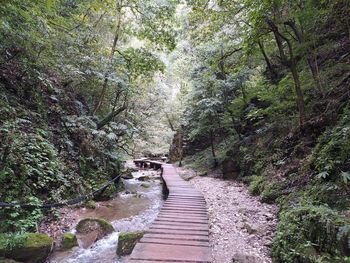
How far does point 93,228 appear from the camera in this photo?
5.91 m

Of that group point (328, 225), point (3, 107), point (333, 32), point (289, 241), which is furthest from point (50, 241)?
point (333, 32)

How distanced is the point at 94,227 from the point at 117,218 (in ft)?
5.05

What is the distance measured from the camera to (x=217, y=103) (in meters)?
11.4

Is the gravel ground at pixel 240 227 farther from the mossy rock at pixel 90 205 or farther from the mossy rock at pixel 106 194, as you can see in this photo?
the mossy rock at pixel 106 194

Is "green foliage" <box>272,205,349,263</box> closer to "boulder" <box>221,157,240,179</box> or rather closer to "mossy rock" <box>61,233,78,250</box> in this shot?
"mossy rock" <box>61,233,78,250</box>

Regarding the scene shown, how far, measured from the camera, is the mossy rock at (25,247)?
4188 mm

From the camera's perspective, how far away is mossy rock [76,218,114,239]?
5857mm

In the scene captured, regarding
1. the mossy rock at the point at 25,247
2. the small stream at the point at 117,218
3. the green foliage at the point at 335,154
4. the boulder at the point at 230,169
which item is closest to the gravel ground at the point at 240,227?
the green foliage at the point at 335,154

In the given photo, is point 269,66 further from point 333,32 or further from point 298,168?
point 298,168

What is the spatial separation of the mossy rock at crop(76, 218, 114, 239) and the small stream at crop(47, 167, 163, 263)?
0.15 meters

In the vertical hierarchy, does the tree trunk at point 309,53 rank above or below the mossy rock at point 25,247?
above

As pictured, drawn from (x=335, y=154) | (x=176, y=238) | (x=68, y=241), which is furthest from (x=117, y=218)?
(x=335, y=154)

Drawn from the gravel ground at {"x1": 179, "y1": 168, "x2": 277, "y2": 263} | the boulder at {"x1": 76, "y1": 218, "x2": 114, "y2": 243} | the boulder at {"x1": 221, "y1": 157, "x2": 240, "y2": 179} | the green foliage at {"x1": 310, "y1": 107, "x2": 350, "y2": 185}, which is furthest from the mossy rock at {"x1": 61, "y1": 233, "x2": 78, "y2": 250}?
the boulder at {"x1": 221, "y1": 157, "x2": 240, "y2": 179}

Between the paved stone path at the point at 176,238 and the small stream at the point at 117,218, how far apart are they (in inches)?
45.7
